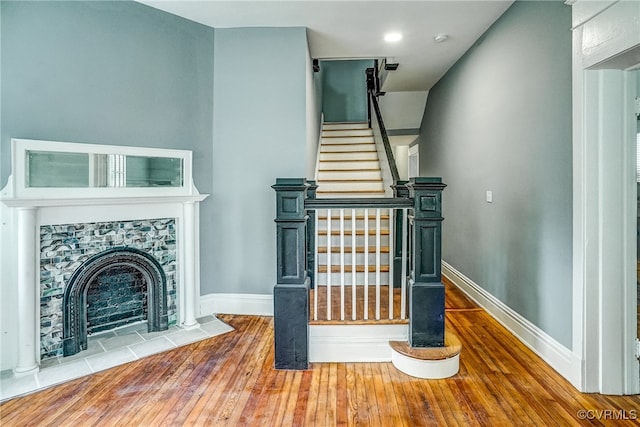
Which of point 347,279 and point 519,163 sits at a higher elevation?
point 519,163

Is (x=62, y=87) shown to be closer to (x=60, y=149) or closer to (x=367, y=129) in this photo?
(x=60, y=149)

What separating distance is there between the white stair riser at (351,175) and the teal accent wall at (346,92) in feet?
8.00

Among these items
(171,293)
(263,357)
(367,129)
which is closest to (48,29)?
(171,293)

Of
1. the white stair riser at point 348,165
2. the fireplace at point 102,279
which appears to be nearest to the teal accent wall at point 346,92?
the white stair riser at point 348,165

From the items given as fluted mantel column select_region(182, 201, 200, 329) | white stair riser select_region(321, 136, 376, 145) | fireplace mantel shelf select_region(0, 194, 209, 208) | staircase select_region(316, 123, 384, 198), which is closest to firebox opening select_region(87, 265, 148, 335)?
fluted mantel column select_region(182, 201, 200, 329)

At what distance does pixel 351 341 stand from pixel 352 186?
2.76 metres

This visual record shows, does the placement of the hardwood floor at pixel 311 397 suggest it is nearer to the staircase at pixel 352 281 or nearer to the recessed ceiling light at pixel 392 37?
the staircase at pixel 352 281

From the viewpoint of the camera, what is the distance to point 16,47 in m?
2.20

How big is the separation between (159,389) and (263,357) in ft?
2.28

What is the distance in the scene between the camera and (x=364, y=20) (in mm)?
3061

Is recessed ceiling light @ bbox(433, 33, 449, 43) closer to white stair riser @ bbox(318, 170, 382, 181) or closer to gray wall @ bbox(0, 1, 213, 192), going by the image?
white stair riser @ bbox(318, 170, 382, 181)

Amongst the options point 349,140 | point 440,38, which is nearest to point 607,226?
point 440,38

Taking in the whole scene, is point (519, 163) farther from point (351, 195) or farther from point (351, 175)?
point (351, 175)

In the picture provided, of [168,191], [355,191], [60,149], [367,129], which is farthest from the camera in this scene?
[367,129]
